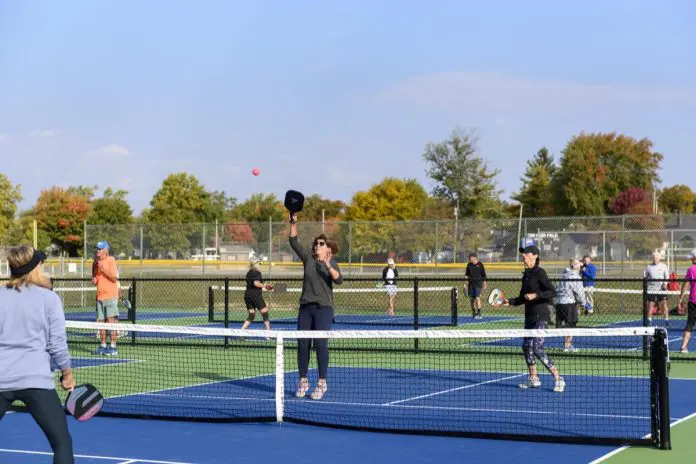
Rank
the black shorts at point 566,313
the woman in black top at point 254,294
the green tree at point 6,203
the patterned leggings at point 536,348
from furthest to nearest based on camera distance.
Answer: the green tree at point 6,203 < the woman in black top at point 254,294 < the black shorts at point 566,313 < the patterned leggings at point 536,348

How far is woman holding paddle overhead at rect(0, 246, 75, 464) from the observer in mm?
6629

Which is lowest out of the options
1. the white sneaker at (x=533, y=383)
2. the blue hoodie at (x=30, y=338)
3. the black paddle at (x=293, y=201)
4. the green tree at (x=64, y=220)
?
the white sneaker at (x=533, y=383)

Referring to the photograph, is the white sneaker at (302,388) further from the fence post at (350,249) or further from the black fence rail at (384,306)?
the fence post at (350,249)

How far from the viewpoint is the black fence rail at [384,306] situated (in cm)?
Answer: 2400

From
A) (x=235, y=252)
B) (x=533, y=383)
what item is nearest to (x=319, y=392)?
(x=533, y=383)

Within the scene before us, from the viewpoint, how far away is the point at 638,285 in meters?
30.8

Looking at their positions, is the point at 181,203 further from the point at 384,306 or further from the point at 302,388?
the point at 302,388

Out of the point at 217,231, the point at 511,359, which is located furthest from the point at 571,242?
the point at 511,359

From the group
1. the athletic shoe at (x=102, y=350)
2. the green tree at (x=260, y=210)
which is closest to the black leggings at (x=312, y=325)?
the athletic shoe at (x=102, y=350)

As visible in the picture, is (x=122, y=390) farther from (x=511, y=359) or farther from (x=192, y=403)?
Answer: (x=511, y=359)

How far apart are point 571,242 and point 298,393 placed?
22555 mm

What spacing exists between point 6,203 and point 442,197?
3054cm

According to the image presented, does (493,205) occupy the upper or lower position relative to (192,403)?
upper

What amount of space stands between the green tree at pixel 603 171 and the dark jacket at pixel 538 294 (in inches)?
2819
